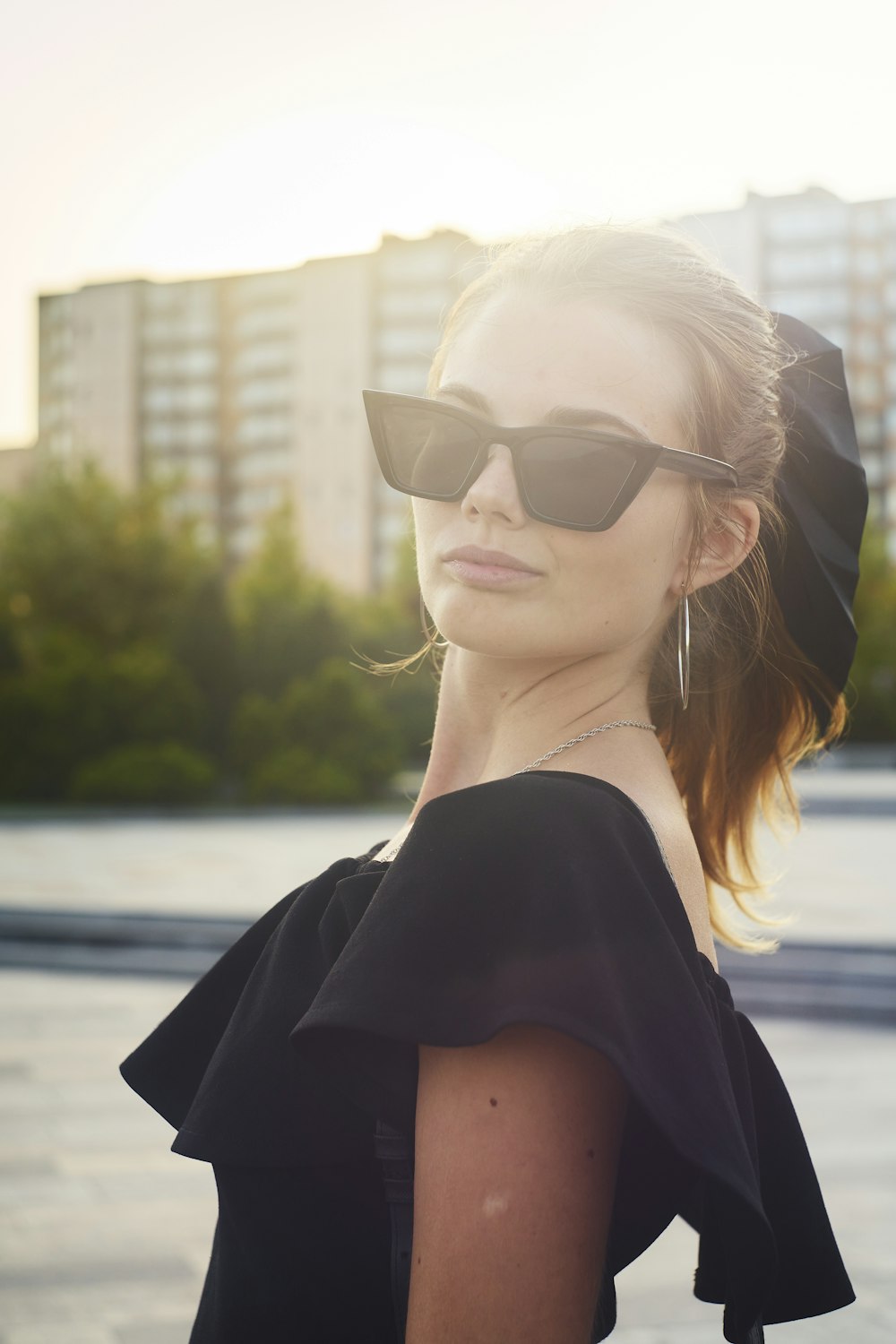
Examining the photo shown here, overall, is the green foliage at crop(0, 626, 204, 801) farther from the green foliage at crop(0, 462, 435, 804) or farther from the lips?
the lips

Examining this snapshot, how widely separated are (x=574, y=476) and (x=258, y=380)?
84549 mm

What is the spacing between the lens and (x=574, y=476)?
1.10 metres

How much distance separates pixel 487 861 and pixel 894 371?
257 feet

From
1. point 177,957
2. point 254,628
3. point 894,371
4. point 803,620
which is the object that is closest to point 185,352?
point 894,371

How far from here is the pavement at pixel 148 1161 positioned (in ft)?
10.8

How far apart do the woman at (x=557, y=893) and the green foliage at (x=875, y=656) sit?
2962cm

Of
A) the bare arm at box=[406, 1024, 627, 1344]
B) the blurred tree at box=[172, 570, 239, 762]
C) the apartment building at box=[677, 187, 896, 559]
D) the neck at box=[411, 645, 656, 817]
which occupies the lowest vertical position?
the blurred tree at box=[172, 570, 239, 762]

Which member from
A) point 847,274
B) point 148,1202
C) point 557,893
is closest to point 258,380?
point 847,274

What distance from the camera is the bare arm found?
900 mm

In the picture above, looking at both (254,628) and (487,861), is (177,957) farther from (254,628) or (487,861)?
(254,628)

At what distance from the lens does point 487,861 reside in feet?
3.20

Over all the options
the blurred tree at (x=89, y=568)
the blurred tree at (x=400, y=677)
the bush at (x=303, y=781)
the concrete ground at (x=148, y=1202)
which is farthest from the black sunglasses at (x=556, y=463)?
the blurred tree at (x=89, y=568)

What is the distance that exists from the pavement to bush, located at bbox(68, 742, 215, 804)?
925 cm

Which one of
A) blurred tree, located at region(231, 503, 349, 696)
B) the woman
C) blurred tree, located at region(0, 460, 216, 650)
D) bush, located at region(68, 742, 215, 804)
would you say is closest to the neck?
the woman
